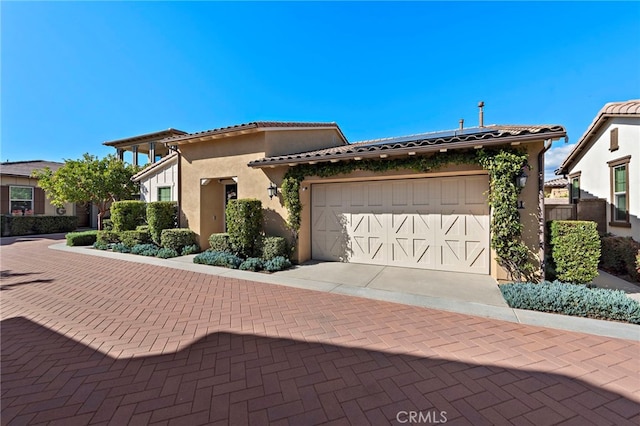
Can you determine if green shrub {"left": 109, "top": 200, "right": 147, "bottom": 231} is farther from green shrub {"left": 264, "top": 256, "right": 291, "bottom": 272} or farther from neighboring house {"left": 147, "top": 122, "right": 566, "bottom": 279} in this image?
green shrub {"left": 264, "top": 256, "right": 291, "bottom": 272}

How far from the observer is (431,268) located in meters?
7.24

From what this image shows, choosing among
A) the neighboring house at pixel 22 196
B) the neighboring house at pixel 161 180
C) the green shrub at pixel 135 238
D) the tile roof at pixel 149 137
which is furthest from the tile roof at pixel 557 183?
the neighboring house at pixel 22 196

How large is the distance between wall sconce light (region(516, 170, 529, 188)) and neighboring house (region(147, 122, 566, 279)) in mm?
352

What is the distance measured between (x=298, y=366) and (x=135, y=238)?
11.5m

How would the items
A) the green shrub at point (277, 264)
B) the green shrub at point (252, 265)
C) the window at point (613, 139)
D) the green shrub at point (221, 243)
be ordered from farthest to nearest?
the green shrub at point (221, 243), the window at point (613, 139), the green shrub at point (252, 265), the green shrub at point (277, 264)

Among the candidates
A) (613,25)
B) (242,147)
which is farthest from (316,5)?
(613,25)

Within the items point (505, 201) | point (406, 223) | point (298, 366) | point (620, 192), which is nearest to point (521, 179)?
point (505, 201)

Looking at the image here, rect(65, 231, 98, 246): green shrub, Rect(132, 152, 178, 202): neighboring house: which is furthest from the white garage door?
Rect(65, 231, 98, 246): green shrub

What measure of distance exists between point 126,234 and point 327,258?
9.51 metres

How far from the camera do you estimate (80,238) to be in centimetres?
1288

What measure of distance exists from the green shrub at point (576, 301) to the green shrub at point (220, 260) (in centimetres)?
711

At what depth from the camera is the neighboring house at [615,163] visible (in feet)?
26.5

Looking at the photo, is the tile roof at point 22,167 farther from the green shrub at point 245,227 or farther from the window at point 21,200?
the green shrub at point 245,227

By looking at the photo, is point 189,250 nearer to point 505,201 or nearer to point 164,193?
point 164,193
